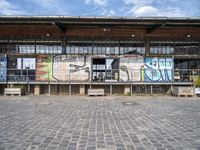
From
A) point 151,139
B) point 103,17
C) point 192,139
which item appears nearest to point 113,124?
point 151,139

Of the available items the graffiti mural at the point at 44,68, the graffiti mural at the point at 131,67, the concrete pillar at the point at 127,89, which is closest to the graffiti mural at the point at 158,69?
the graffiti mural at the point at 131,67

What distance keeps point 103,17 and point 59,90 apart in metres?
8.10

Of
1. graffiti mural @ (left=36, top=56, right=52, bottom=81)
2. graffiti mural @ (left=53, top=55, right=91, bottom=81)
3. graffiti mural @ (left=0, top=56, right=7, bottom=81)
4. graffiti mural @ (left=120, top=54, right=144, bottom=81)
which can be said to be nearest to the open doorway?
graffiti mural @ (left=120, top=54, right=144, bottom=81)

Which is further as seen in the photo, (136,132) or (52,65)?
(52,65)

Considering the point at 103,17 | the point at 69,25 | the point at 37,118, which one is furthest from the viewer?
the point at 69,25

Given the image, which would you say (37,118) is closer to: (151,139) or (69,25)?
(151,139)

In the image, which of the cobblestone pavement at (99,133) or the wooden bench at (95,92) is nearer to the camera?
the cobblestone pavement at (99,133)

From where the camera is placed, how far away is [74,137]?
5.88m

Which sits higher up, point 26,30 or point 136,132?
point 26,30

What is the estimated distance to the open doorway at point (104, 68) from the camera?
2203cm

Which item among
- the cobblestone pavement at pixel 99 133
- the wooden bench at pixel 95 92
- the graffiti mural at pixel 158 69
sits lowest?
the cobblestone pavement at pixel 99 133

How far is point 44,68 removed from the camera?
21.9 metres

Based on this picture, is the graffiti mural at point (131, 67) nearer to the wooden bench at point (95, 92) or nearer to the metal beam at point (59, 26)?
the wooden bench at point (95, 92)

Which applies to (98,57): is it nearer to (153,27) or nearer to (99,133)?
(153,27)
